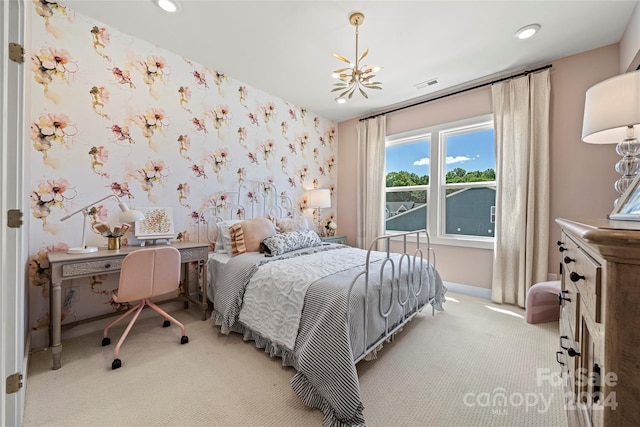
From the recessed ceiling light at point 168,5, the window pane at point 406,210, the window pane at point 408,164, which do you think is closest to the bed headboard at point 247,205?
the window pane at point 406,210

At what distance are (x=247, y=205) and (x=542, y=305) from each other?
3364mm

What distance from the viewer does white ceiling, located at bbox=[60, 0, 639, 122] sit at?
6.64 ft

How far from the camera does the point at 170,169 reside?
2699mm

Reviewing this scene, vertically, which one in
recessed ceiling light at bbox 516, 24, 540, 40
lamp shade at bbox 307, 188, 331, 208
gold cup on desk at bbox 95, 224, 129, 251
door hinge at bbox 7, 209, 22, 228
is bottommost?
gold cup on desk at bbox 95, 224, 129, 251

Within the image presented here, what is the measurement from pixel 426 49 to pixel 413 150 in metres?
1.57

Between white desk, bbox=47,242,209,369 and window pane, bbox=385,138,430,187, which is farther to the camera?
window pane, bbox=385,138,430,187

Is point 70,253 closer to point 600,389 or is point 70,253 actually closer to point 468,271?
point 600,389

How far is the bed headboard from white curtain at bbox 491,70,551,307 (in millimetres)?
2772

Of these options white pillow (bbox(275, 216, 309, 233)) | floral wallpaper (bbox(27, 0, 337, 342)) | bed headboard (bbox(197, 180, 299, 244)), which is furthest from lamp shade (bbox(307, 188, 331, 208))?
floral wallpaper (bbox(27, 0, 337, 342))

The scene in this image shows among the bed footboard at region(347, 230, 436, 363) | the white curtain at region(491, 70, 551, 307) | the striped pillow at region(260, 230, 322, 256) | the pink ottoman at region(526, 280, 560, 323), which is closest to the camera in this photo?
the bed footboard at region(347, 230, 436, 363)

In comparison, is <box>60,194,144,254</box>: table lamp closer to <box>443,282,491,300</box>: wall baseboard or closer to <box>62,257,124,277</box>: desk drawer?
<box>62,257,124,277</box>: desk drawer

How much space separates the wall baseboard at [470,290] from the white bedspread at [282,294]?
70.7 inches

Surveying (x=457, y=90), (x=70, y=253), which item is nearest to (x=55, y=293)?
(x=70, y=253)

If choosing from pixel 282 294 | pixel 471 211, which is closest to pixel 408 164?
pixel 471 211
